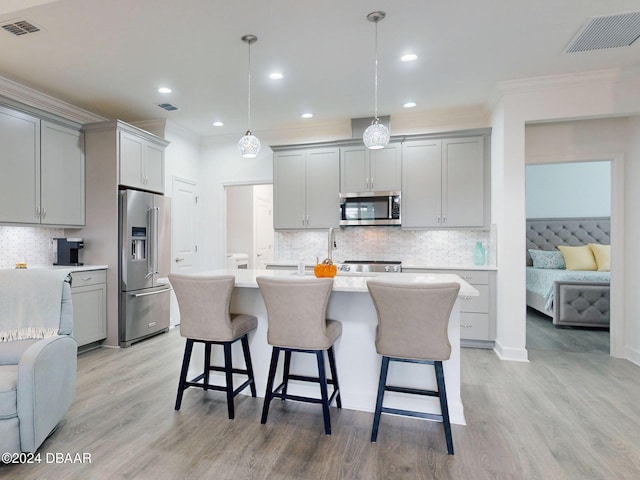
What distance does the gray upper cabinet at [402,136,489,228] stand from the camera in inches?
172

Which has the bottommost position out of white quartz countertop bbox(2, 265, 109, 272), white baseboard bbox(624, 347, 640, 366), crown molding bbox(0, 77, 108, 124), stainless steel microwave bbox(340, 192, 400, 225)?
white baseboard bbox(624, 347, 640, 366)

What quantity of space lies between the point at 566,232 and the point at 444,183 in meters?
3.40

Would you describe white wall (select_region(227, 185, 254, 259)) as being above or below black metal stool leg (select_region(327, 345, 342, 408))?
above

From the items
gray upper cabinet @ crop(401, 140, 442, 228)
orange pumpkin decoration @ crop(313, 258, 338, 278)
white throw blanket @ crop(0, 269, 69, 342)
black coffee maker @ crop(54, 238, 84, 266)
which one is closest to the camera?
white throw blanket @ crop(0, 269, 69, 342)

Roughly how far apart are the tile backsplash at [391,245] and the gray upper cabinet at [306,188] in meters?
0.32

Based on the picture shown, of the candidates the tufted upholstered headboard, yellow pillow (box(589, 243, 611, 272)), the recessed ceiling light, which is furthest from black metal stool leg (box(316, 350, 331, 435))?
the tufted upholstered headboard

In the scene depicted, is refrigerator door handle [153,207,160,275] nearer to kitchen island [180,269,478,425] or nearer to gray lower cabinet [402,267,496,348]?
kitchen island [180,269,478,425]

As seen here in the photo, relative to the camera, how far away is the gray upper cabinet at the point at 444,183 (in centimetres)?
436

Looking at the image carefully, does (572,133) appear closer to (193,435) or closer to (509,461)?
(509,461)

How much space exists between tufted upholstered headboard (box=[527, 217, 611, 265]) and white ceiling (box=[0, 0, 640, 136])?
325cm

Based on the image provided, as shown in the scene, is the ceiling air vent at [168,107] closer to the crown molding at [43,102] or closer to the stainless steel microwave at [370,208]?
the crown molding at [43,102]

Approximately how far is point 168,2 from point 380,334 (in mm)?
2633

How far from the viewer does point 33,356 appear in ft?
6.44

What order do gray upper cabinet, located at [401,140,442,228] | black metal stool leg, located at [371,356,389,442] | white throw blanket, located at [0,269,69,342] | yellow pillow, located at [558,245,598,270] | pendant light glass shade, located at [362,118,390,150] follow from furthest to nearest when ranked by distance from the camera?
yellow pillow, located at [558,245,598,270]
gray upper cabinet, located at [401,140,442,228]
pendant light glass shade, located at [362,118,390,150]
white throw blanket, located at [0,269,69,342]
black metal stool leg, located at [371,356,389,442]
